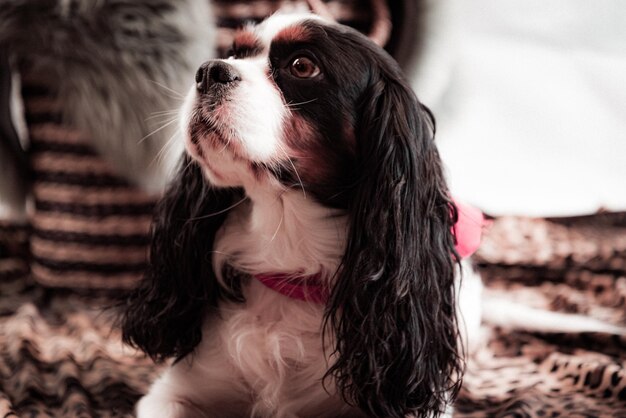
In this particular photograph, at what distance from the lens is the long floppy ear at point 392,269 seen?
3.87ft

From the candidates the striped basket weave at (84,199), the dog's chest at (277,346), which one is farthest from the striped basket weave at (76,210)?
the dog's chest at (277,346)

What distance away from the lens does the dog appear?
1.15 metres

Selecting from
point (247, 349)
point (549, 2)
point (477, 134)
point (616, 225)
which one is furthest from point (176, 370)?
point (549, 2)

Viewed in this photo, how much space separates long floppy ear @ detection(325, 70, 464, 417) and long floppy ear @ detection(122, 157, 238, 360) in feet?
0.88

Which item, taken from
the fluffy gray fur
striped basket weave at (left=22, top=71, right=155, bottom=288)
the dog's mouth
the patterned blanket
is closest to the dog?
the dog's mouth

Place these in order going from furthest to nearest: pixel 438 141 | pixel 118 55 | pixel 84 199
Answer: pixel 438 141 < pixel 84 199 < pixel 118 55

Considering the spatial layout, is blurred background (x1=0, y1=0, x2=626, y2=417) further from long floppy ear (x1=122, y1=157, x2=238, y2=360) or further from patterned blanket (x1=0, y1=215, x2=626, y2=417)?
long floppy ear (x1=122, y1=157, x2=238, y2=360)

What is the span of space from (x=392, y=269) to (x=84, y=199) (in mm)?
994

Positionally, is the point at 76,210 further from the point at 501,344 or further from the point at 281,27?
the point at 501,344

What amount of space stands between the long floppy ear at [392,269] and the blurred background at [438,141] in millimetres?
268

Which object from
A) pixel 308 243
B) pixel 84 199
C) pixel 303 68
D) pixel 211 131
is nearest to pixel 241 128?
pixel 211 131

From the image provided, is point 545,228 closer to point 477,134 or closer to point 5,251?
point 477,134

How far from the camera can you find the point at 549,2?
2.17 m

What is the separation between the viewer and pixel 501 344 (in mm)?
1800
